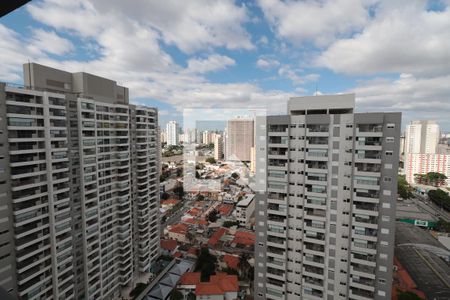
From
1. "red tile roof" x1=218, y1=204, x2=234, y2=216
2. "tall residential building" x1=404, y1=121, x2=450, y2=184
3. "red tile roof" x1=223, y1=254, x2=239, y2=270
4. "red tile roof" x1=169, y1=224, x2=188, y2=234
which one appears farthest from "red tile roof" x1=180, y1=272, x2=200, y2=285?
"tall residential building" x1=404, y1=121, x2=450, y2=184

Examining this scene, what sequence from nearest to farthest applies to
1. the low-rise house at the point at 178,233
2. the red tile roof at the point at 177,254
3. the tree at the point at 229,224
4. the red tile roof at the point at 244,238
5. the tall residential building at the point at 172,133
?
the red tile roof at the point at 177,254 → the red tile roof at the point at 244,238 → the low-rise house at the point at 178,233 → the tree at the point at 229,224 → the tall residential building at the point at 172,133

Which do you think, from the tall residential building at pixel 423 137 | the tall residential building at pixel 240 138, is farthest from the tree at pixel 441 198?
the tall residential building at pixel 240 138

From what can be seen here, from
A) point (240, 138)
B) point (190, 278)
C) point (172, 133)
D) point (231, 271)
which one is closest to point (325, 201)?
point (231, 271)

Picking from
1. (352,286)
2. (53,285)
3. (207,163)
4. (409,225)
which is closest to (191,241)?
(53,285)

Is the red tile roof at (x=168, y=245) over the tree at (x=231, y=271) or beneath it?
→ over

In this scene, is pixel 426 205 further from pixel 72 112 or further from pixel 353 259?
pixel 72 112

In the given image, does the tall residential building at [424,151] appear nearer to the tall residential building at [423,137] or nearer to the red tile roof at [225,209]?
the tall residential building at [423,137]

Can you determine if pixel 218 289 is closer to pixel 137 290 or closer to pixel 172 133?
pixel 137 290
